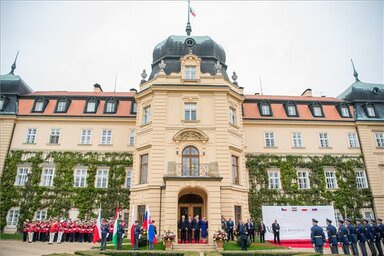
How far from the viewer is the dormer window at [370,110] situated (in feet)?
99.7

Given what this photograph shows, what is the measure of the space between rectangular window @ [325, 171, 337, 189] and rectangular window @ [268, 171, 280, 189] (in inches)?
192

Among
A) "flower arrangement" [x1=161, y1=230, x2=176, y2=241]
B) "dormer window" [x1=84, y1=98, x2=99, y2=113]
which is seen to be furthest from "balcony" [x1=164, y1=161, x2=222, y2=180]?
"dormer window" [x1=84, y1=98, x2=99, y2=113]

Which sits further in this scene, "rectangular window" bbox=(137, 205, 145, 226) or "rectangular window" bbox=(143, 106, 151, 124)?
"rectangular window" bbox=(143, 106, 151, 124)

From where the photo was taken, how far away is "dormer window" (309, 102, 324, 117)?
30436 millimetres

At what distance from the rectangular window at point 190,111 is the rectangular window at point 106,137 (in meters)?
9.60

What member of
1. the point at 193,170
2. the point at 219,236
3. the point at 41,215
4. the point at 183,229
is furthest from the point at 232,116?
the point at 41,215

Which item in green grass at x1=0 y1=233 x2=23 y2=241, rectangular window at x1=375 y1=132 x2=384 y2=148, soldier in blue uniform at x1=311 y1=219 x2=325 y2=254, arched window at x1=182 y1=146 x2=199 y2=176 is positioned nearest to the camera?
soldier in blue uniform at x1=311 y1=219 x2=325 y2=254

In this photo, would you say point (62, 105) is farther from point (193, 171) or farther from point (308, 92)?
point (308, 92)

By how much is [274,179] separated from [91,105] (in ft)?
67.4

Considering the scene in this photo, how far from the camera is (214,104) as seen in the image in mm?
23922

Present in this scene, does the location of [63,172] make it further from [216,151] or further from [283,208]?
[283,208]

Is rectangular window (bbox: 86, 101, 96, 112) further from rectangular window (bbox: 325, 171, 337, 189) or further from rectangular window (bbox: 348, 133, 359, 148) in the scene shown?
rectangular window (bbox: 348, 133, 359, 148)

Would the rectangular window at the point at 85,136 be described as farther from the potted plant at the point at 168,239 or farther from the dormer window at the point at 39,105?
the potted plant at the point at 168,239

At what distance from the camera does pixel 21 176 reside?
89.3ft
